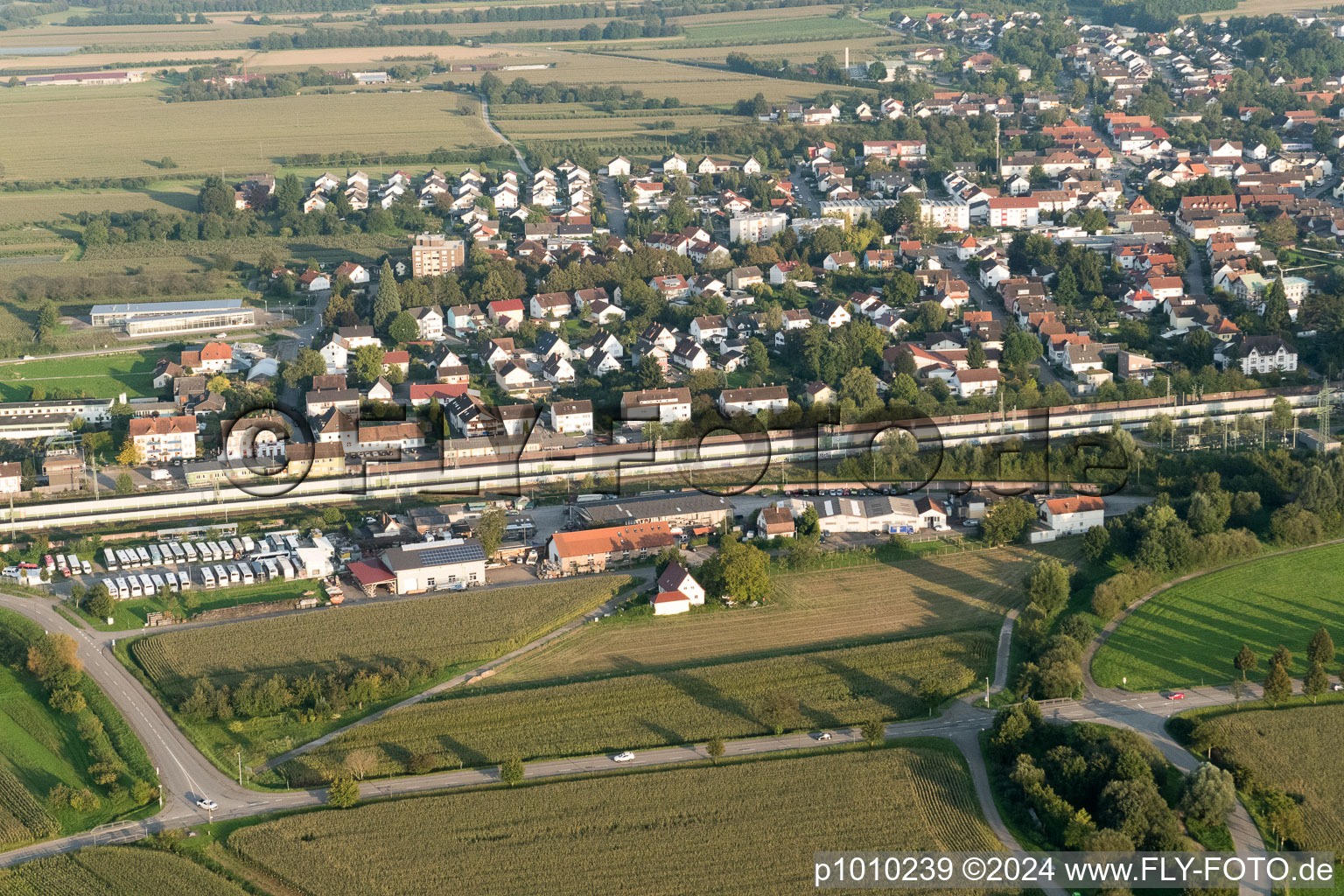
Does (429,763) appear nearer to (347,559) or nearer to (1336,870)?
(347,559)

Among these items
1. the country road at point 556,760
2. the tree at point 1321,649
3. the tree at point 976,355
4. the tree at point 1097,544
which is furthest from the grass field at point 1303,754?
the tree at point 976,355

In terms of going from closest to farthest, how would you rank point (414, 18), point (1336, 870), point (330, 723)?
point (1336, 870)
point (330, 723)
point (414, 18)

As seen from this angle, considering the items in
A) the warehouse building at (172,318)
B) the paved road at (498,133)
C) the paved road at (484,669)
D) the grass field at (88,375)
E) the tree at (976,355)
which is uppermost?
the paved road at (498,133)

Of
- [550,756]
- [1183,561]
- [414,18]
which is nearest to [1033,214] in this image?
[1183,561]

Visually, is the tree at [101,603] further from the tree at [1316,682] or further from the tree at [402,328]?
the tree at [1316,682]

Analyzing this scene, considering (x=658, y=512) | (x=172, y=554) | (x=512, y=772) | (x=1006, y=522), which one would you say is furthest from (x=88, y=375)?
(x=1006, y=522)
